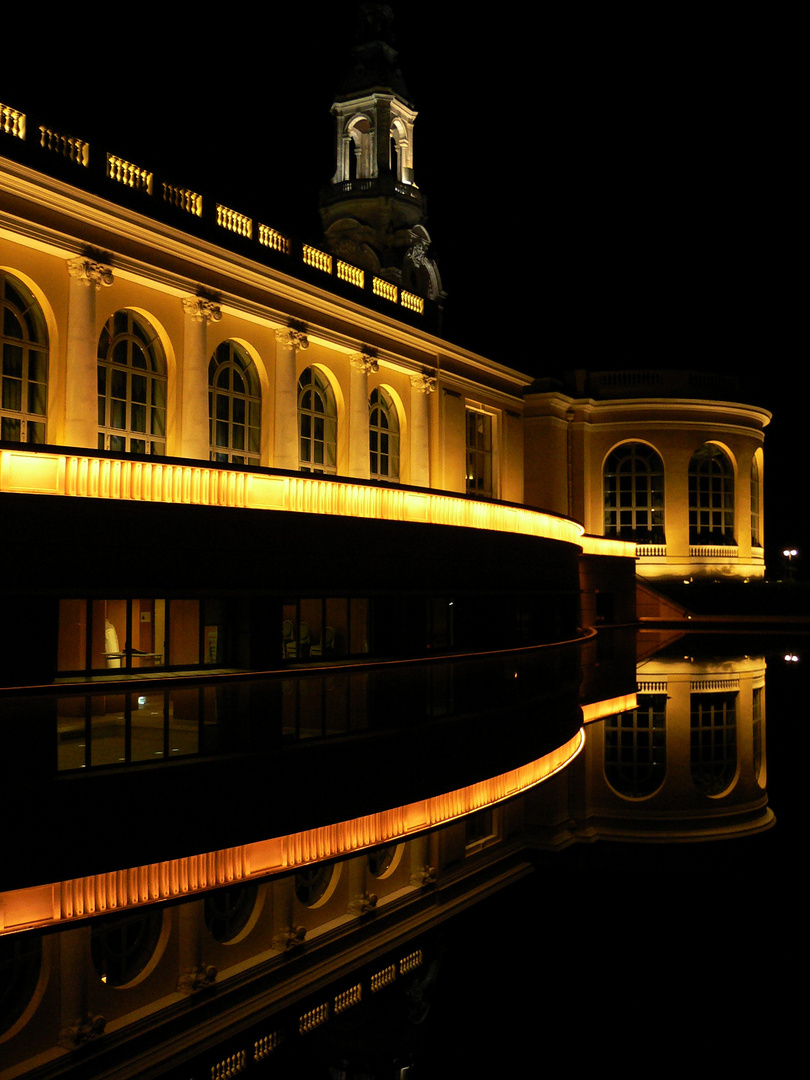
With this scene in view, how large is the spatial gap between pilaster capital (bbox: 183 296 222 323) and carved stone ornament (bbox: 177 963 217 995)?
25853 mm

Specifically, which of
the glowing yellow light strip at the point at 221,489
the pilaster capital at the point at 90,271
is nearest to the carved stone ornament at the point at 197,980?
the glowing yellow light strip at the point at 221,489

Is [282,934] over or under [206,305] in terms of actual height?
under

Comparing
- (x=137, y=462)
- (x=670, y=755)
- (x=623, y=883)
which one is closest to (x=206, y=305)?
(x=137, y=462)

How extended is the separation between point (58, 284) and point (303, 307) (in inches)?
383

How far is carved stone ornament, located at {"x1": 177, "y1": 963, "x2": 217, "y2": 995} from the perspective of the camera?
516 cm

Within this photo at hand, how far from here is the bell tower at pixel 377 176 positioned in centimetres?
5278

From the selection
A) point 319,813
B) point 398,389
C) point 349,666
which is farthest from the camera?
point 398,389

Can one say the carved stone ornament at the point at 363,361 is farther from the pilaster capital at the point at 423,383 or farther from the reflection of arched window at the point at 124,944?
the reflection of arched window at the point at 124,944

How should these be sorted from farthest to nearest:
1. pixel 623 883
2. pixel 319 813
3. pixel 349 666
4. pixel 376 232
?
pixel 376 232, pixel 349 666, pixel 319 813, pixel 623 883

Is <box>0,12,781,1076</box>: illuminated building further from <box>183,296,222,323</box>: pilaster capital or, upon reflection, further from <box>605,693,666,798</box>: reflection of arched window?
<box>605,693,666,798</box>: reflection of arched window

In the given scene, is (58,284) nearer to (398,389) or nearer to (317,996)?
(398,389)

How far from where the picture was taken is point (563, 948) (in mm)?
5719

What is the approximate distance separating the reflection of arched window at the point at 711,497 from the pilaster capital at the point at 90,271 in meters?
37.9

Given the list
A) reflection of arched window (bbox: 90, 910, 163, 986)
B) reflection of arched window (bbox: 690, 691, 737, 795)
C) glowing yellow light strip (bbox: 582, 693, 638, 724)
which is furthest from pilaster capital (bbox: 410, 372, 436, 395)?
reflection of arched window (bbox: 90, 910, 163, 986)
